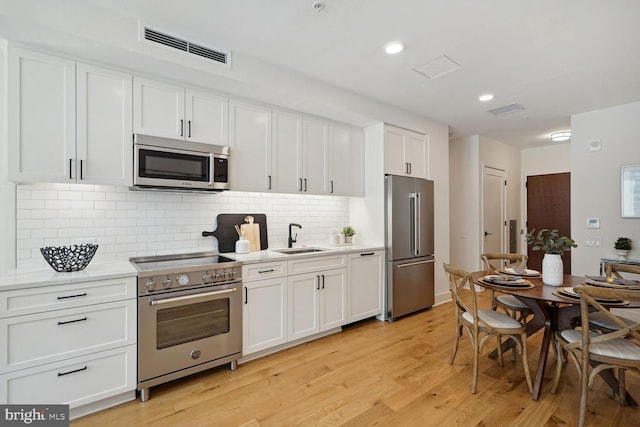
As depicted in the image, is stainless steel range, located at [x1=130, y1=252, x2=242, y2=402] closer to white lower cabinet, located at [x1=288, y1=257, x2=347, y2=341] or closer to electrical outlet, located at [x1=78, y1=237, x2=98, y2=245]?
electrical outlet, located at [x1=78, y1=237, x2=98, y2=245]

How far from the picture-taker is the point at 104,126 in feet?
7.64

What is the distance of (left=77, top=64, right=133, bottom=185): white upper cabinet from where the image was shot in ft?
7.37

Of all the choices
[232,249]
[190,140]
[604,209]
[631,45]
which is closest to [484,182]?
[604,209]

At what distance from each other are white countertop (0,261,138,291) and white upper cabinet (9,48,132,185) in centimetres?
64

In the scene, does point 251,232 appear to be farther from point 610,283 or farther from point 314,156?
point 610,283

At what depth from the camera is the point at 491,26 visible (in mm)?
2291

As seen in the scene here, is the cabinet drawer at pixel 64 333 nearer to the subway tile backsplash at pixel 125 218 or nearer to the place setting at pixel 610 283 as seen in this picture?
the subway tile backsplash at pixel 125 218

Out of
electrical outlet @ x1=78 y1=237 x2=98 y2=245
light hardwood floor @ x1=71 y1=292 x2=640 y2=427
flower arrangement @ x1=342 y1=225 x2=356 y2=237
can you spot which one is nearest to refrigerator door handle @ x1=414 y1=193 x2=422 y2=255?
flower arrangement @ x1=342 y1=225 x2=356 y2=237

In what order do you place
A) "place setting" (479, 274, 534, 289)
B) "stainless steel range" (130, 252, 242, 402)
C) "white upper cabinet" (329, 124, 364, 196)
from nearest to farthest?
"stainless steel range" (130, 252, 242, 402), "place setting" (479, 274, 534, 289), "white upper cabinet" (329, 124, 364, 196)

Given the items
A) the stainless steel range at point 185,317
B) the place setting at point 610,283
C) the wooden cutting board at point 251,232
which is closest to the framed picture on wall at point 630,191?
the place setting at point 610,283

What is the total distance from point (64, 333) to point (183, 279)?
0.74 m

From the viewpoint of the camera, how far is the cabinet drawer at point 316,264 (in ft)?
9.99

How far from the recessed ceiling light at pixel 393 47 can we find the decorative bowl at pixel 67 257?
2748mm

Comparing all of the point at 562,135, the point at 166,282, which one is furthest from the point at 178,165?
the point at 562,135
